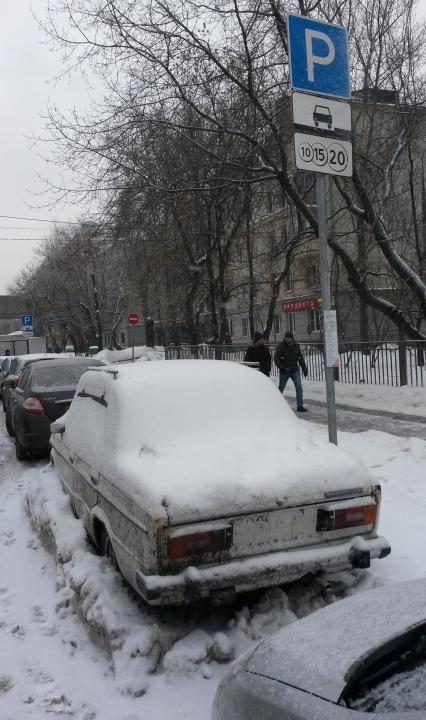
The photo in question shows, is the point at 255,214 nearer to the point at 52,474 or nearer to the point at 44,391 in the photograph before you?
the point at 44,391

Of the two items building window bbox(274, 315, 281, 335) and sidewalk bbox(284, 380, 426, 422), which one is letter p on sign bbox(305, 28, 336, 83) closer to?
sidewalk bbox(284, 380, 426, 422)

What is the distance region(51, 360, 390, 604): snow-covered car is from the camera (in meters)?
3.25

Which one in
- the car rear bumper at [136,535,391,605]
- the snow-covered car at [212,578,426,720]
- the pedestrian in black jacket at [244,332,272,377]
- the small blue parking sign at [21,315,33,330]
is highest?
the small blue parking sign at [21,315,33,330]

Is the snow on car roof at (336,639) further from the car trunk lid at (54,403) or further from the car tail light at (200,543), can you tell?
the car trunk lid at (54,403)

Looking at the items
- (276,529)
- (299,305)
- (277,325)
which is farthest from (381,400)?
(277,325)

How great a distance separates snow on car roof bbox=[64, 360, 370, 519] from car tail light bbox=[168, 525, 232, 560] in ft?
0.41

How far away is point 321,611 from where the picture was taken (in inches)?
93.5

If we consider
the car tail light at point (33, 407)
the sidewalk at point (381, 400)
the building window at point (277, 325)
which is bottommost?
the sidewalk at point (381, 400)

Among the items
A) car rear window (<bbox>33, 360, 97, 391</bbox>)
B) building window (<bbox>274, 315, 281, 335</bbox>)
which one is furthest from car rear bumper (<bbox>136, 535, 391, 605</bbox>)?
building window (<bbox>274, 315, 281, 335</bbox>)

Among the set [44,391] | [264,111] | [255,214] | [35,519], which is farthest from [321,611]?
[255,214]

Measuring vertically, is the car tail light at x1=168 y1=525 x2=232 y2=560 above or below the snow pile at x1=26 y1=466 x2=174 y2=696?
above

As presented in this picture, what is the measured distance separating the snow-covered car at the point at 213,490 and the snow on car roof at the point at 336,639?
3.36 feet

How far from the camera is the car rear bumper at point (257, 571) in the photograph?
125 inches

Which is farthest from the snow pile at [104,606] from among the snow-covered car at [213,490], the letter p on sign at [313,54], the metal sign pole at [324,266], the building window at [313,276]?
the building window at [313,276]
